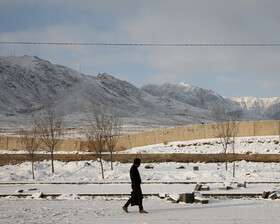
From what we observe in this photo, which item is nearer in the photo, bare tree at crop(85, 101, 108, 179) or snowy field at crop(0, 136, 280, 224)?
snowy field at crop(0, 136, 280, 224)

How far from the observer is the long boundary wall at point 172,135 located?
40.5 metres

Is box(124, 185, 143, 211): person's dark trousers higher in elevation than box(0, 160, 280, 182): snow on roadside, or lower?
higher

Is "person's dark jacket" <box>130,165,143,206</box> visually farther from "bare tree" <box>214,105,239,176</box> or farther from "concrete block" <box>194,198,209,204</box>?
"bare tree" <box>214,105,239,176</box>

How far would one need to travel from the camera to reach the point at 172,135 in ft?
154

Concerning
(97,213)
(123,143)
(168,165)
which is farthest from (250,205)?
(123,143)

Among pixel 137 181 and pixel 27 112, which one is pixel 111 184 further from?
pixel 27 112

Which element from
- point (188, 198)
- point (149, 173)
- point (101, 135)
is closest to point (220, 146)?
point (101, 135)

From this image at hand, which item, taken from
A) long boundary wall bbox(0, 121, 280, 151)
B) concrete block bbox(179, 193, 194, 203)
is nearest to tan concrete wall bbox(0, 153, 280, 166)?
long boundary wall bbox(0, 121, 280, 151)

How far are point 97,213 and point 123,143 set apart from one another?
41.1 meters

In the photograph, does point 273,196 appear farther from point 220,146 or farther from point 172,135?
point 172,135

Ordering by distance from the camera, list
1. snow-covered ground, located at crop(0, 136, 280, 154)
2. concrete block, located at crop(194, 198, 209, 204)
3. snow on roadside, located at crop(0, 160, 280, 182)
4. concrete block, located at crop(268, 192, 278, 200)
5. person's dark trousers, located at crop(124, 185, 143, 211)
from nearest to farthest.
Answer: person's dark trousers, located at crop(124, 185, 143, 211) < concrete block, located at crop(194, 198, 209, 204) < concrete block, located at crop(268, 192, 278, 200) < snow on roadside, located at crop(0, 160, 280, 182) < snow-covered ground, located at crop(0, 136, 280, 154)

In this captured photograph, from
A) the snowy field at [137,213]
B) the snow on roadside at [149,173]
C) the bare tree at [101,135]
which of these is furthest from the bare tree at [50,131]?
the snowy field at [137,213]

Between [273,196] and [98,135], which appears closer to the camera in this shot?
[273,196]

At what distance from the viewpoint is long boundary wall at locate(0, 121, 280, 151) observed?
40.5 meters
